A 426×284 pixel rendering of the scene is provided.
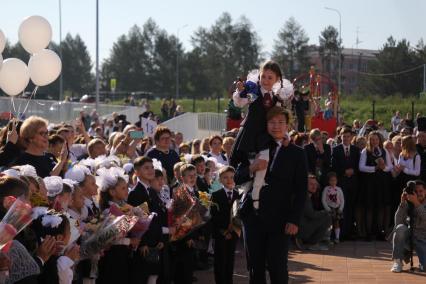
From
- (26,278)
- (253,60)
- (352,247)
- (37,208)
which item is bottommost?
(352,247)

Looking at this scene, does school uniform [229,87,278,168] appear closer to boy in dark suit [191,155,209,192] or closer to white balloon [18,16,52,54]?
boy in dark suit [191,155,209,192]

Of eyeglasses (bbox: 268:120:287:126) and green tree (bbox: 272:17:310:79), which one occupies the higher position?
green tree (bbox: 272:17:310:79)

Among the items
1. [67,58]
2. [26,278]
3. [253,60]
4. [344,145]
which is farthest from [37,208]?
[67,58]

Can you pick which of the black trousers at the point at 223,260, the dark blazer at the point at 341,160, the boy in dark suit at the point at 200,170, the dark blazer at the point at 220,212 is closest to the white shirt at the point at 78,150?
the boy in dark suit at the point at 200,170

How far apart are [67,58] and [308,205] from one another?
9779 cm

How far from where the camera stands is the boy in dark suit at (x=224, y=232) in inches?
368

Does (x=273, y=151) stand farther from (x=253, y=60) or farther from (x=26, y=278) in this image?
(x=253, y=60)

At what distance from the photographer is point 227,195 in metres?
9.67

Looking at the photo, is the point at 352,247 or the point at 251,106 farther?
the point at 352,247

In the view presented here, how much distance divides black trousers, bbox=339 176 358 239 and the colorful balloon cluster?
625 cm

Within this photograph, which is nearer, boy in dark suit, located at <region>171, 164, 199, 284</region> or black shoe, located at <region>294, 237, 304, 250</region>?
boy in dark suit, located at <region>171, 164, 199, 284</region>

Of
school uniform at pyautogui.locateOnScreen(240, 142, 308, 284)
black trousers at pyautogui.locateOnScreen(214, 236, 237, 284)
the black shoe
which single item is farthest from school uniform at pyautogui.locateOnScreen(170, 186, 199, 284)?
the black shoe

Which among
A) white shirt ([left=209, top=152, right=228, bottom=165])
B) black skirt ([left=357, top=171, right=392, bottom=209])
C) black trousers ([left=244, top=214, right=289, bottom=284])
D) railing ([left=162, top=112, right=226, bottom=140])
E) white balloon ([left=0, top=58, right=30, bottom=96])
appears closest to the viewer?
black trousers ([left=244, top=214, right=289, bottom=284])

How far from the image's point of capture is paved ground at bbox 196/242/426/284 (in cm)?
1042
